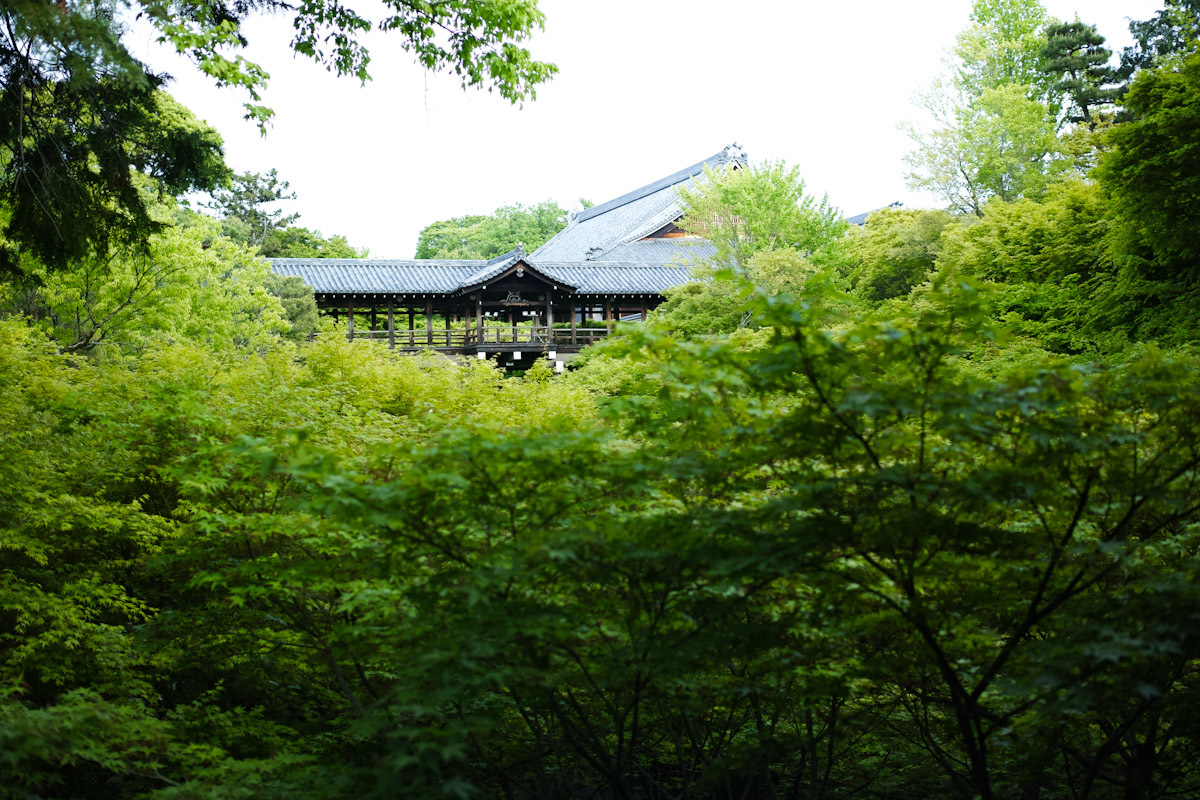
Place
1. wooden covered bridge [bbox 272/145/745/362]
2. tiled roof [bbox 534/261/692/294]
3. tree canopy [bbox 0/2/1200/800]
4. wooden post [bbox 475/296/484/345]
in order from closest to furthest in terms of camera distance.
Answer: tree canopy [bbox 0/2/1200/800] < wooden post [bbox 475/296/484/345] < wooden covered bridge [bbox 272/145/745/362] < tiled roof [bbox 534/261/692/294]

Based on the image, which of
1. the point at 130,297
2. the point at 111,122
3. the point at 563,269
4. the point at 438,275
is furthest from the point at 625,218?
the point at 111,122

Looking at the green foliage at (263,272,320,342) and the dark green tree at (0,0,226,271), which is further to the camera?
the green foliage at (263,272,320,342)

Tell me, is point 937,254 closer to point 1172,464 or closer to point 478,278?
point 478,278

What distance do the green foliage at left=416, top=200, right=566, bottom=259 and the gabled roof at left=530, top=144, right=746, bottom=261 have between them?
10094 millimetres

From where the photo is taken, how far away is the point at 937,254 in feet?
62.5

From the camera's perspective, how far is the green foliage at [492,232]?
2243 inches

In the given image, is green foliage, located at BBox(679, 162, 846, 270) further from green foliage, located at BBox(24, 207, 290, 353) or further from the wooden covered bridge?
green foliage, located at BBox(24, 207, 290, 353)

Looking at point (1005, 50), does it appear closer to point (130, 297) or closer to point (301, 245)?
point (130, 297)

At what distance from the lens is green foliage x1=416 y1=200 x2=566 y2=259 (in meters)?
57.0

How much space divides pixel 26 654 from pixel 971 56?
2622 cm

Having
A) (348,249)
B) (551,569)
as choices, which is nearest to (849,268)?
(551,569)

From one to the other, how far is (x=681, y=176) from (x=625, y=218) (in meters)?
3.30

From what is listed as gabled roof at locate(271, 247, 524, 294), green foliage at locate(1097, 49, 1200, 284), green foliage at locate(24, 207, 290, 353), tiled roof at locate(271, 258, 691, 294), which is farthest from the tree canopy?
tiled roof at locate(271, 258, 691, 294)

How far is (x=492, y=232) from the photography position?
2255 inches
